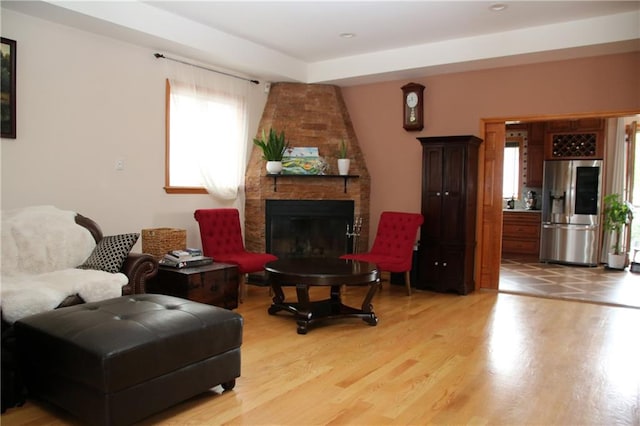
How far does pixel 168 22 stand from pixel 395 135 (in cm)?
301

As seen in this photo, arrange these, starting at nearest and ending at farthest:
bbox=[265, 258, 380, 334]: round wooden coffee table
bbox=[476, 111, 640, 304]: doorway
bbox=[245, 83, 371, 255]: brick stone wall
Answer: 1. bbox=[265, 258, 380, 334]: round wooden coffee table
2. bbox=[476, 111, 640, 304]: doorway
3. bbox=[245, 83, 371, 255]: brick stone wall

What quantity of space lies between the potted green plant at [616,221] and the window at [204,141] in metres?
5.60

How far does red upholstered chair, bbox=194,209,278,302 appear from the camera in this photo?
16.2 feet

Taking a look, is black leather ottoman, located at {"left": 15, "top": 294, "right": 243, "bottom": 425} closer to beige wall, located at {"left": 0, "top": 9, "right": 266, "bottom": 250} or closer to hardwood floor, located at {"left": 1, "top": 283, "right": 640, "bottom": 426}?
hardwood floor, located at {"left": 1, "top": 283, "right": 640, "bottom": 426}

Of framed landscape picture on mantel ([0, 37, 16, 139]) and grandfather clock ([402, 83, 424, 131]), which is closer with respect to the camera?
framed landscape picture on mantel ([0, 37, 16, 139])

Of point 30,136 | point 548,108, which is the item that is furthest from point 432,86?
point 30,136

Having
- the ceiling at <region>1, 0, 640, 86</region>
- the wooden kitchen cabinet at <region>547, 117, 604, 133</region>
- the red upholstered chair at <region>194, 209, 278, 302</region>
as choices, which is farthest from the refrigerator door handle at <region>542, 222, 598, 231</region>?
the red upholstered chair at <region>194, 209, 278, 302</region>

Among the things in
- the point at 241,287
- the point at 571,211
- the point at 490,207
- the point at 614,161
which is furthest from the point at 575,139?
the point at 241,287

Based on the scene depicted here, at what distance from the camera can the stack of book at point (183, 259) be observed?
4426 mm

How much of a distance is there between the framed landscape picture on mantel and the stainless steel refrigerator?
7.53 m

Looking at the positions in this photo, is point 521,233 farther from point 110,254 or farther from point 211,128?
point 110,254

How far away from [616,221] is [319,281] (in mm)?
5731

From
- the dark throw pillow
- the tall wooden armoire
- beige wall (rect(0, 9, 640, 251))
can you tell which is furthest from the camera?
the tall wooden armoire

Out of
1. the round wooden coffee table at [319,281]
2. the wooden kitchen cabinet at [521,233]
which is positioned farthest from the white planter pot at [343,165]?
the wooden kitchen cabinet at [521,233]
